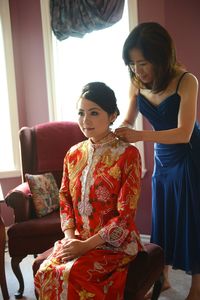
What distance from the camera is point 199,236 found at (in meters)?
1.69

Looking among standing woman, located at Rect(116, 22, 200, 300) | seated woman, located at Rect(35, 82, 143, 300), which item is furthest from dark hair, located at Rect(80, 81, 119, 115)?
standing woman, located at Rect(116, 22, 200, 300)

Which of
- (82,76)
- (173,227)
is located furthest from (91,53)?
(173,227)

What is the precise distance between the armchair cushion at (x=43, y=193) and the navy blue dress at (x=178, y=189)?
33.1 inches

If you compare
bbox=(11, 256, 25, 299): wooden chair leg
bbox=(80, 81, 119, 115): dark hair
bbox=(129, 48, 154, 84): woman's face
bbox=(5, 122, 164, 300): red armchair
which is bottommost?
bbox=(11, 256, 25, 299): wooden chair leg

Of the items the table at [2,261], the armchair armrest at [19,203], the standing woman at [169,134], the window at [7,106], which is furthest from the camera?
the window at [7,106]

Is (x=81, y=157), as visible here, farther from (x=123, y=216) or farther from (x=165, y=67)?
(x=165, y=67)

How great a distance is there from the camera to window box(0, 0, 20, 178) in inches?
125

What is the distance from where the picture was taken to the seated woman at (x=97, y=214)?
4.30 ft

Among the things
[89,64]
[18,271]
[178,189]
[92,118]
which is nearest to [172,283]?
[178,189]

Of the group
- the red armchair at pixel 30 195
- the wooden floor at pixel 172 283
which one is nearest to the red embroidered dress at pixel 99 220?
the red armchair at pixel 30 195

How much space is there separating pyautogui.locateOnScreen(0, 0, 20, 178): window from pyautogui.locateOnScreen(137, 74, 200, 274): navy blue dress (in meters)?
1.82

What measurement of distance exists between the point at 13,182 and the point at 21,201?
46.9 inches

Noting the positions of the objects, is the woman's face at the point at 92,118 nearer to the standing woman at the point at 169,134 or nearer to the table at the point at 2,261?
the standing woman at the point at 169,134

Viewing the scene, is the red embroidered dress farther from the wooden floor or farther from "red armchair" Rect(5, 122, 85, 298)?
the wooden floor
